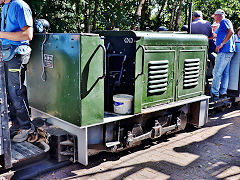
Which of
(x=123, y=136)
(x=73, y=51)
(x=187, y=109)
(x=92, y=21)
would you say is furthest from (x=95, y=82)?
(x=92, y=21)

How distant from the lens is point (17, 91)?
3.82 m

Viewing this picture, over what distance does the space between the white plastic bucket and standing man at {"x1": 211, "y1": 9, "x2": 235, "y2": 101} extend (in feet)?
10.9

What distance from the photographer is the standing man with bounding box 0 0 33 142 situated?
143 inches

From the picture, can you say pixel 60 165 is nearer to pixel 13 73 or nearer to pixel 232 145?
pixel 13 73

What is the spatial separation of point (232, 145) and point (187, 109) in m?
1.06

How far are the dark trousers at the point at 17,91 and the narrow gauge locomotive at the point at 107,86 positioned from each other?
302 mm

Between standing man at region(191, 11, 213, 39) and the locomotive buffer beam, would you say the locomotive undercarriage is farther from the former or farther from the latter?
standing man at region(191, 11, 213, 39)

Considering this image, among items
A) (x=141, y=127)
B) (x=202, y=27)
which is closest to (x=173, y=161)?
(x=141, y=127)

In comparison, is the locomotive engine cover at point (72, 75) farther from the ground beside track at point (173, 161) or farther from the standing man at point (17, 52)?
the ground beside track at point (173, 161)

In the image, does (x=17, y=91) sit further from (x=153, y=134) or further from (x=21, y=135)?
(x=153, y=134)

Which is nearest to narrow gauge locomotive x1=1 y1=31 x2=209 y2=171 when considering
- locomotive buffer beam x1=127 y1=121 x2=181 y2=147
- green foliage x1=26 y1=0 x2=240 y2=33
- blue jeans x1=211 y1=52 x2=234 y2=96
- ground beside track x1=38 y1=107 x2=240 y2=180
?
locomotive buffer beam x1=127 y1=121 x2=181 y2=147

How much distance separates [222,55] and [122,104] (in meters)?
3.66

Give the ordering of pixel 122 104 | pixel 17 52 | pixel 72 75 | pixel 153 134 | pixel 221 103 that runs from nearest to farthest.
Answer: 1. pixel 72 75
2. pixel 17 52
3. pixel 122 104
4. pixel 153 134
5. pixel 221 103

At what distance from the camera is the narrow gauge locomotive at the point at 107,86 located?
137 inches
